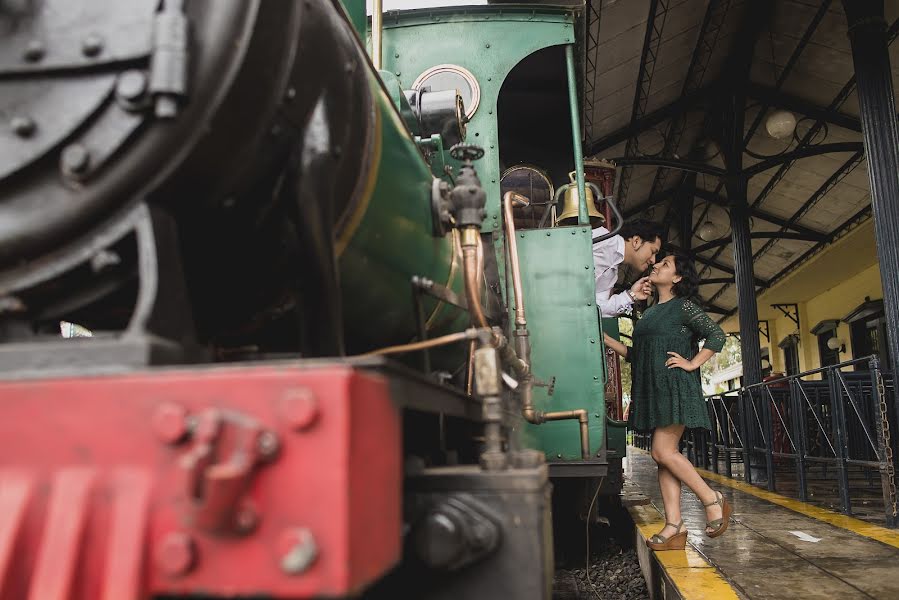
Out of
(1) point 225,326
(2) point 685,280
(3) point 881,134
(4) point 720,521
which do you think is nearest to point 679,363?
(2) point 685,280

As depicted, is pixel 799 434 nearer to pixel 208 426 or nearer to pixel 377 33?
pixel 377 33

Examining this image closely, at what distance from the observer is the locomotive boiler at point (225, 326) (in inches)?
32.8

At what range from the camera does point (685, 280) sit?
3.66 metres

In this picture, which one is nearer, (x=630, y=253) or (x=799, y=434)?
(x=630, y=253)

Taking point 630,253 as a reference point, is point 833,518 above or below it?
below

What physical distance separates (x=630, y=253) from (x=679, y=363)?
2.28 feet

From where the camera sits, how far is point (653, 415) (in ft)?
11.3

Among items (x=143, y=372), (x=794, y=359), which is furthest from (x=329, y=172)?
(x=794, y=359)

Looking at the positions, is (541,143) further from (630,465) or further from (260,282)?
(630,465)

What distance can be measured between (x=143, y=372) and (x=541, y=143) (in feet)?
14.3

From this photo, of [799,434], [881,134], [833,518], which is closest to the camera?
[833,518]

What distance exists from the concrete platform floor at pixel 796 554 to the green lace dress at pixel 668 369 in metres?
0.64

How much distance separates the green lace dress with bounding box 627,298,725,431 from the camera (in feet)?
11.2

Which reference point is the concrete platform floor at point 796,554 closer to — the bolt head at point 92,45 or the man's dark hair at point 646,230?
the man's dark hair at point 646,230
